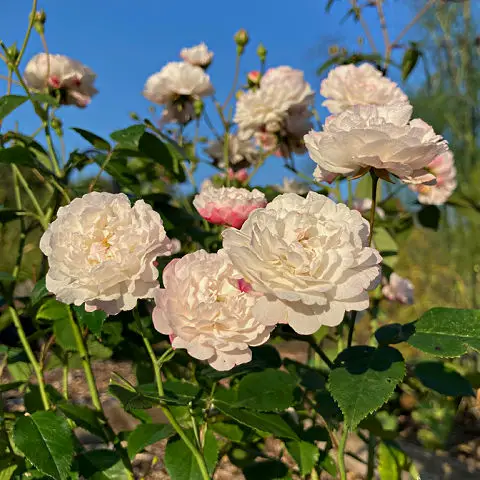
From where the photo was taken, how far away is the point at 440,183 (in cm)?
138

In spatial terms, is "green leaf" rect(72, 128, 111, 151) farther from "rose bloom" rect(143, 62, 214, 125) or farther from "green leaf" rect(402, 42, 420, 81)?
"green leaf" rect(402, 42, 420, 81)

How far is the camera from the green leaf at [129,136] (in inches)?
37.6

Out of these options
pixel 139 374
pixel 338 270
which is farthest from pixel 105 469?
pixel 338 270

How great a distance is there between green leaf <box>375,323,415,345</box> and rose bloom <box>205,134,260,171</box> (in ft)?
2.75

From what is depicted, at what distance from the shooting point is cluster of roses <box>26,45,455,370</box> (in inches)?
22.0

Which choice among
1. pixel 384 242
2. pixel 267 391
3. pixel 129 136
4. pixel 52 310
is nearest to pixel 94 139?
pixel 129 136

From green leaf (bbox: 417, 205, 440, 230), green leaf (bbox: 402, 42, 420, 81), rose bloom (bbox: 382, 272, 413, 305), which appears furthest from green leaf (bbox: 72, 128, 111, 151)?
rose bloom (bbox: 382, 272, 413, 305)

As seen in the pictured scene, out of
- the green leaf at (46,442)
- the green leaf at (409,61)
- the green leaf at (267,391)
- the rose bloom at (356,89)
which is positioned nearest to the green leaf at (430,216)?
the green leaf at (409,61)

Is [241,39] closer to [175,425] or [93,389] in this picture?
[93,389]

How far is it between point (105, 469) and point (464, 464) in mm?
1095

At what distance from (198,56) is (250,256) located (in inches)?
43.4

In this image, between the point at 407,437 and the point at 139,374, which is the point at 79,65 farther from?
the point at 407,437

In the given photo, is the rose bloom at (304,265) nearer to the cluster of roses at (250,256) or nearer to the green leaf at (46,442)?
the cluster of roses at (250,256)

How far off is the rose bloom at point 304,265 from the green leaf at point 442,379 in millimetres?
339
